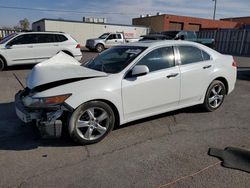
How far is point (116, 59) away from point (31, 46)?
24.5 feet

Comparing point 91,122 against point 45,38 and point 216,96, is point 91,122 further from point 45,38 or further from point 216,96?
point 45,38

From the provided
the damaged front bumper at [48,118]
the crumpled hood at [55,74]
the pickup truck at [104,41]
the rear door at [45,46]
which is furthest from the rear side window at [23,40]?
the pickup truck at [104,41]

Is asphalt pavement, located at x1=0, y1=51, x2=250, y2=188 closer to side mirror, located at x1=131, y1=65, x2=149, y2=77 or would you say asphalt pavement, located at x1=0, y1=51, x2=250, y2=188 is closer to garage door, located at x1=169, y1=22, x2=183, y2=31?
side mirror, located at x1=131, y1=65, x2=149, y2=77

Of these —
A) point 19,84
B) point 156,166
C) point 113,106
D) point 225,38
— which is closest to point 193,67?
point 113,106

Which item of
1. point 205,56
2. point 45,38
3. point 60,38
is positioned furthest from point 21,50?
point 205,56

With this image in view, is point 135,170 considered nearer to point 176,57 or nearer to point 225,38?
point 176,57

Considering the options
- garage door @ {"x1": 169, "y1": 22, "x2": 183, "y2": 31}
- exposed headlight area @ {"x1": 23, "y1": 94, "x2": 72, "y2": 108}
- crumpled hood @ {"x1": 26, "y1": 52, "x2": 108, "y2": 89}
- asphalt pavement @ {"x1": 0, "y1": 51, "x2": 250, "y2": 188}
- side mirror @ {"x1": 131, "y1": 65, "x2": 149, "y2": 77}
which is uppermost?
garage door @ {"x1": 169, "y1": 22, "x2": 183, "y2": 31}

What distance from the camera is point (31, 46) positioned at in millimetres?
10938

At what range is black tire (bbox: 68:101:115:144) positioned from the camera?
3.69m

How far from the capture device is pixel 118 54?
4.82 m

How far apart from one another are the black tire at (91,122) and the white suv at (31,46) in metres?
8.17

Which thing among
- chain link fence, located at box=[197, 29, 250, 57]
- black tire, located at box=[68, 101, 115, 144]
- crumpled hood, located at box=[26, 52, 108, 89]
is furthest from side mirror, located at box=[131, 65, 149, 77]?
chain link fence, located at box=[197, 29, 250, 57]

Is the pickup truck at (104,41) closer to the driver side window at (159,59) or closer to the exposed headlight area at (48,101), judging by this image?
the driver side window at (159,59)

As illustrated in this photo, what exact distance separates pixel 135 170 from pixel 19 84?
617 cm
